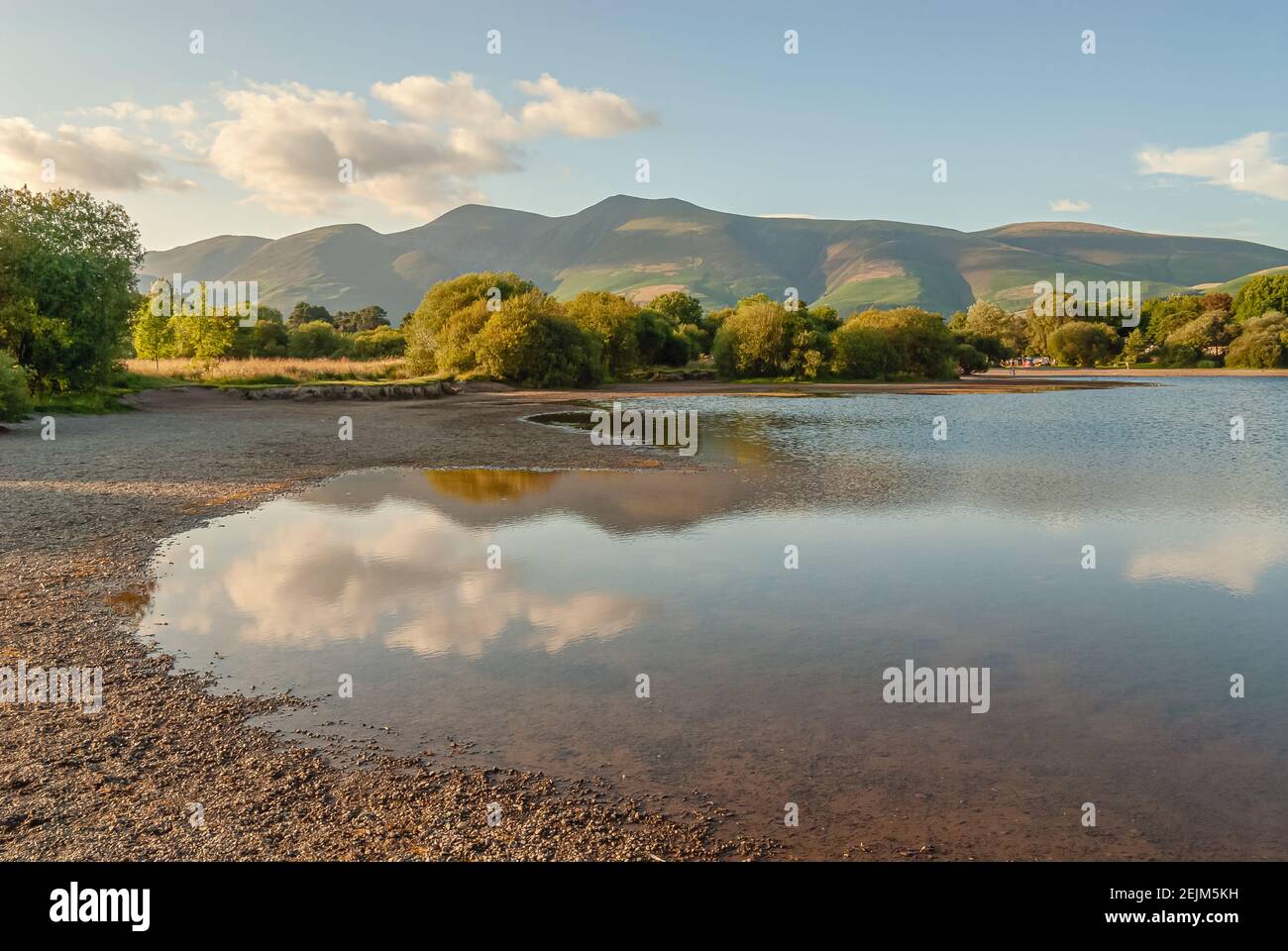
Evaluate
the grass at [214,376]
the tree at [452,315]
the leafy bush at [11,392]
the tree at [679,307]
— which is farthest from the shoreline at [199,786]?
the tree at [679,307]

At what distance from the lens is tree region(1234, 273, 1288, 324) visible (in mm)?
146000

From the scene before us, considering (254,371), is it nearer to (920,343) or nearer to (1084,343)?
(920,343)

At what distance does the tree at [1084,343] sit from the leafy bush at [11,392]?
15274 centimetres

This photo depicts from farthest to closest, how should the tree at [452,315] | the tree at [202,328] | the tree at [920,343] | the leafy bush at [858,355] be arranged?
1. the tree at [920,343]
2. the leafy bush at [858,355]
3. the tree at [452,315]
4. the tree at [202,328]

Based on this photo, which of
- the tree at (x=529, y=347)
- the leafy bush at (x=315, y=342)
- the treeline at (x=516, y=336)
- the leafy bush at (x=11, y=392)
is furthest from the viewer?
the leafy bush at (x=315, y=342)

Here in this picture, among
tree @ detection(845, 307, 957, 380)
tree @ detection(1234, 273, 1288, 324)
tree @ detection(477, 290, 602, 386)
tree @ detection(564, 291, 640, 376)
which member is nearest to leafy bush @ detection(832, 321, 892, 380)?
tree @ detection(845, 307, 957, 380)

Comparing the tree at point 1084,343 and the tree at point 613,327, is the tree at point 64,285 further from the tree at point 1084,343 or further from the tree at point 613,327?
the tree at point 1084,343

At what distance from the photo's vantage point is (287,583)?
42.4ft

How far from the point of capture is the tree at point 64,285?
41.2 m

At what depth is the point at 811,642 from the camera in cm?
1036

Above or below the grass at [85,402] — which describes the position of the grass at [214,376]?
above

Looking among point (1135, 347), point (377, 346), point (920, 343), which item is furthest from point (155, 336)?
point (1135, 347)

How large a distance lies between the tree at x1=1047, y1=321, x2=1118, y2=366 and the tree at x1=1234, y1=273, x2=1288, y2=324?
1954cm

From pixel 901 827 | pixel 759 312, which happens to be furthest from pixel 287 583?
pixel 759 312
